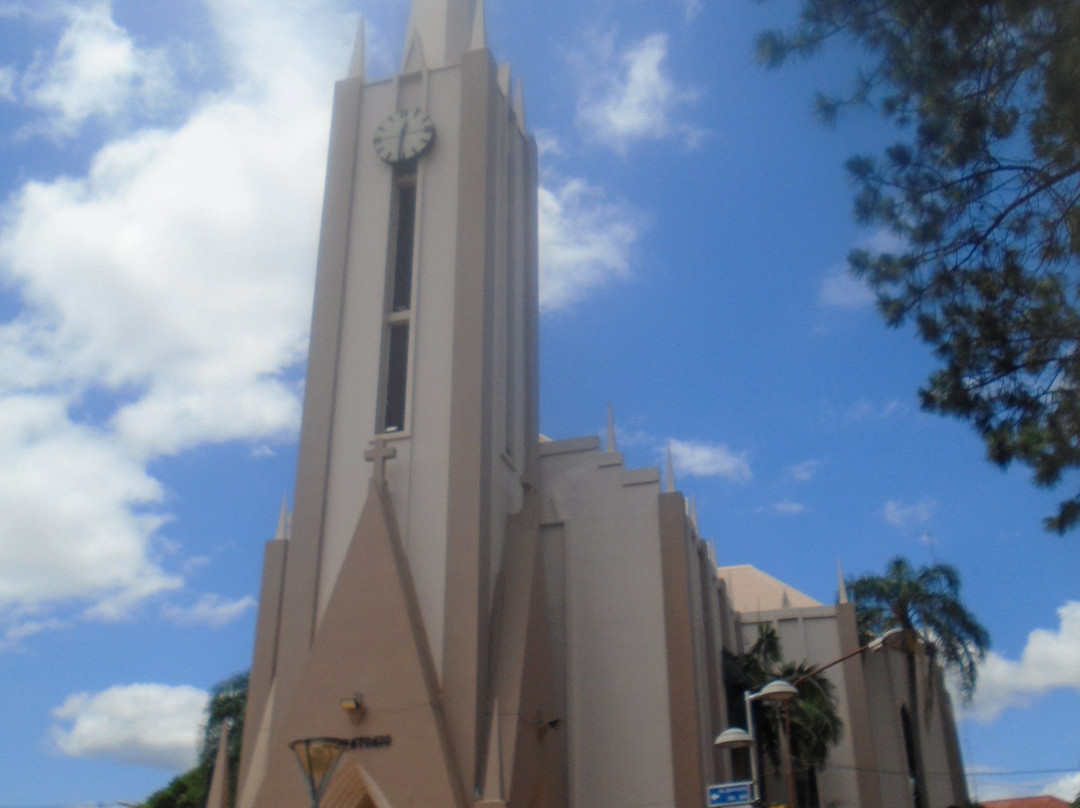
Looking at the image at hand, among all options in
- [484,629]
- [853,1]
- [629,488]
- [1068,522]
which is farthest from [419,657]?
[853,1]

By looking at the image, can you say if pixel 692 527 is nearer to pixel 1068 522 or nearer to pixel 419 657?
pixel 419 657

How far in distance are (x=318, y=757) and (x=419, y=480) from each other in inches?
258

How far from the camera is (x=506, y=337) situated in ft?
87.7

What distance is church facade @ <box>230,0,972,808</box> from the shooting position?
20.4 metres

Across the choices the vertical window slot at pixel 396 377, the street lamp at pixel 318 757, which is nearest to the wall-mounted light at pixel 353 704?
the street lamp at pixel 318 757

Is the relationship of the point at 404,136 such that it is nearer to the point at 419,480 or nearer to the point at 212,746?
the point at 419,480

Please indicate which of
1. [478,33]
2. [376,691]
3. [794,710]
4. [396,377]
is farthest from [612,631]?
[478,33]

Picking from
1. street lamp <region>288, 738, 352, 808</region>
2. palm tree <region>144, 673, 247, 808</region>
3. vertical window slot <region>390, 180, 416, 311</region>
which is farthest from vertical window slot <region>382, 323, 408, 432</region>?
palm tree <region>144, 673, 247, 808</region>

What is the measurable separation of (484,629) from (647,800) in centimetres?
514

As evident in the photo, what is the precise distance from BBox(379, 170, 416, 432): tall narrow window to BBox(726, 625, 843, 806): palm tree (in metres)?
11.3

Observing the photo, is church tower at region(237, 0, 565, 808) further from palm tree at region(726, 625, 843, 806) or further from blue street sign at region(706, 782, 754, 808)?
palm tree at region(726, 625, 843, 806)

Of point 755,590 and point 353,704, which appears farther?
point 755,590

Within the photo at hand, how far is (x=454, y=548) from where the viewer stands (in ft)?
71.7

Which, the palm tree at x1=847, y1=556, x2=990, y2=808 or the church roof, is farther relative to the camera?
the church roof
